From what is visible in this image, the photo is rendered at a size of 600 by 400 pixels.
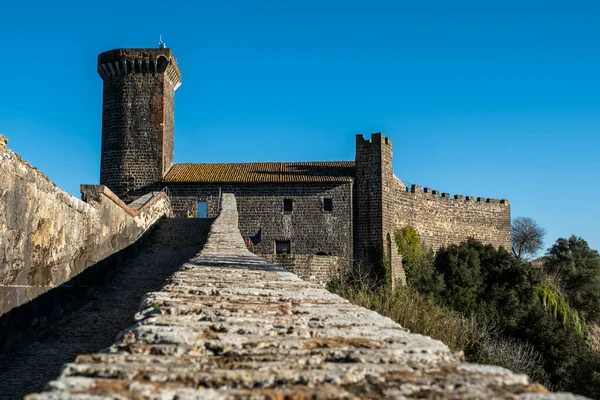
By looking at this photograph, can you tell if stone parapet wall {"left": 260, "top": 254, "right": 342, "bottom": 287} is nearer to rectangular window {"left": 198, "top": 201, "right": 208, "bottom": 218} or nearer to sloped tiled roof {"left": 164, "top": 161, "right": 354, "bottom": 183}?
rectangular window {"left": 198, "top": 201, "right": 208, "bottom": 218}

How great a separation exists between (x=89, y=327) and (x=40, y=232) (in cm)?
104

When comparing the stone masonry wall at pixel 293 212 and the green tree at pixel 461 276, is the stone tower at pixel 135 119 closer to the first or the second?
the stone masonry wall at pixel 293 212

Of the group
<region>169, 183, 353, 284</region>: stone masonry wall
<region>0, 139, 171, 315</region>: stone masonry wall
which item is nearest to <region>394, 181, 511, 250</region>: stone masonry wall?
<region>169, 183, 353, 284</region>: stone masonry wall

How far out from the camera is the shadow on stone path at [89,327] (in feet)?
13.9

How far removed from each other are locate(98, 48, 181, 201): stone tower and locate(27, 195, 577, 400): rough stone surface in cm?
2877

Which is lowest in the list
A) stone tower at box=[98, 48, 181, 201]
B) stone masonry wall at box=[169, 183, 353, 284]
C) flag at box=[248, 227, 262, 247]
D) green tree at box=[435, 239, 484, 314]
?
green tree at box=[435, 239, 484, 314]

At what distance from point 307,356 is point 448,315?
78.7 feet

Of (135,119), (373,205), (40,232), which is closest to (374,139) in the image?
(373,205)

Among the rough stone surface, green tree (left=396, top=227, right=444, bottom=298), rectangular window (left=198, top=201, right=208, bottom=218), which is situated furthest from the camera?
green tree (left=396, top=227, right=444, bottom=298)

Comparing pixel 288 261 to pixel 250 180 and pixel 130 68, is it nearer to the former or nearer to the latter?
pixel 250 180

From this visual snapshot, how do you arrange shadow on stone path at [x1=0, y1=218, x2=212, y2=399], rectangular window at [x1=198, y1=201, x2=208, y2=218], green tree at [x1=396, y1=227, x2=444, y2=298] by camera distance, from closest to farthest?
shadow on stone path at [x1=0, y1=218, x2=212, y2=399], rectangular window at [x1=198, y1=201, x2=208, y2=218], green tree at [x1=396, y1=227, x2=444, y2=298]

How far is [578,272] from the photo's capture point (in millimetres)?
40000

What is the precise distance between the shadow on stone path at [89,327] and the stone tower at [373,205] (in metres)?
19.2

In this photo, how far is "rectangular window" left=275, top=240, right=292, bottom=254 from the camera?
30.0 meters
